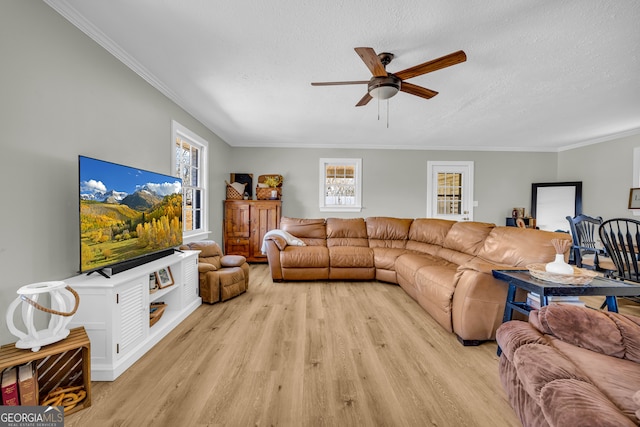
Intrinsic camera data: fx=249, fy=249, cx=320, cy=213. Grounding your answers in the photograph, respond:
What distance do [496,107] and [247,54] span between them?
3257 millimetres

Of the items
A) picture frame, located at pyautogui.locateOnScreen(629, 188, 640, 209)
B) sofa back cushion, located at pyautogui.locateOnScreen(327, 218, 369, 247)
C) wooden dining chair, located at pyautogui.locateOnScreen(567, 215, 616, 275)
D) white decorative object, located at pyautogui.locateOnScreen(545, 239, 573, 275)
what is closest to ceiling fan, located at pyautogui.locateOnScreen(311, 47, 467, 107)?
white decorative object, located at pyautogui.locateOnScreen(545, 239, 573, 275)

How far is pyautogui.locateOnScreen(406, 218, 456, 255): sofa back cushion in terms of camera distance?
3.84 meters

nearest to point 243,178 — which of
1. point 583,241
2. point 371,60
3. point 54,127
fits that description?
point 54,127

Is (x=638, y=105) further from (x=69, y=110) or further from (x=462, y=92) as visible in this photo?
(x=69, y=110)

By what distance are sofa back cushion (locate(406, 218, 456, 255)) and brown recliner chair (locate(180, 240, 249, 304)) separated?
2.75 meters

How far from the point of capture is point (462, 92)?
9.66 feet

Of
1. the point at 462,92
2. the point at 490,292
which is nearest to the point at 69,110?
the point at 490,292

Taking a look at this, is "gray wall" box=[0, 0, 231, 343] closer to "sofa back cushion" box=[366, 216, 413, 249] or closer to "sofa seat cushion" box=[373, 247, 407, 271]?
"sofa seat cushion" box=[373, 247, 407, 271]

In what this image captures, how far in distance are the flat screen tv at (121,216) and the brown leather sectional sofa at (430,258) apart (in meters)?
1.71

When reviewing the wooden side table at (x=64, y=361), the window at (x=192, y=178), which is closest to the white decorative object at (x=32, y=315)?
the wooden side table at (x=64, y=361)

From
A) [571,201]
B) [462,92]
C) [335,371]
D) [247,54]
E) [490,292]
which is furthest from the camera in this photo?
[571,201]

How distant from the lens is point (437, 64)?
187 centimetres

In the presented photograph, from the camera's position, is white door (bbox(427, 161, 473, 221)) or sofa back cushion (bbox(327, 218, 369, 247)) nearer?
sofa back cushion (bbox(327, 218, 369, 247))

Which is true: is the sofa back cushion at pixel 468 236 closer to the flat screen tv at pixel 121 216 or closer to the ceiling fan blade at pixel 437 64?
the ceiling fan blade at pixel 437 64
